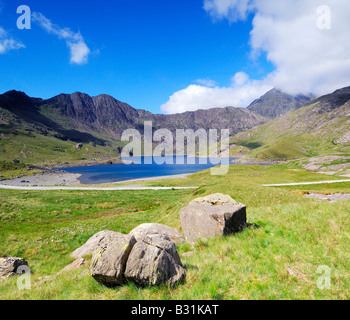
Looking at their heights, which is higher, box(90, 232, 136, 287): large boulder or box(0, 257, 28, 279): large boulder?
box(90, 232, 136, 287): large boulder

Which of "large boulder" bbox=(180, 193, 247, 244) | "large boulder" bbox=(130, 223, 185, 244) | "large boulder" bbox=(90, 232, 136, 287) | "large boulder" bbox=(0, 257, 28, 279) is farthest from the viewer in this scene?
"large boulder" bbox=(130, 223, 185, 244)

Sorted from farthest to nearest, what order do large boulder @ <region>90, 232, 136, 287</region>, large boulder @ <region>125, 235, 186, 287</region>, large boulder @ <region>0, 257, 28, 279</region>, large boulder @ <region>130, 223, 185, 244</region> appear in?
large boulder @ <region>130, 223, 185, 244</region> < large boulder @ <region>0, 257, 28, 279</region> < large boulder @ <region>90, 232, 136, 287</region> < large boulder @ <region>125, 235, 186, 287</region>

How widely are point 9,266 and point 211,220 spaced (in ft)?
45.7

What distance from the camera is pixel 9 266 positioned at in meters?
12.5

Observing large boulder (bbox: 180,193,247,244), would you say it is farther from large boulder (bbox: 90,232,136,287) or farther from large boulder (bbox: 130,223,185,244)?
large boulder (bbox: 90,232,136,287)

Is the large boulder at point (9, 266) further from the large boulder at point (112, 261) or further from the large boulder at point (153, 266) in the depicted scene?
the large boulder at point (153, 266)

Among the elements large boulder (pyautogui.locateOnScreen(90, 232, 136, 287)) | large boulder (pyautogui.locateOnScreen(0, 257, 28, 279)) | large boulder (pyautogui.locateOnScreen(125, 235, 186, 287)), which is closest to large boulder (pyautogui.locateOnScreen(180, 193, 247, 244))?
large boulder (pyautogui.locateOnScreen(125, 235, 186, 287))

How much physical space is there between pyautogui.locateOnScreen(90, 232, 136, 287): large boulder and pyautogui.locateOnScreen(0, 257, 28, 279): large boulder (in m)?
10.5

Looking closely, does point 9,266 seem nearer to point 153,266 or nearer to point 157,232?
point 157,232

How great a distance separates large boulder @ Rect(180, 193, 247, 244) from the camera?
10.5 meters

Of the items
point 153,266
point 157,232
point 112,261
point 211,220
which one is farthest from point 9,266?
point 211,220

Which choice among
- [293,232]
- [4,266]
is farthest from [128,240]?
[4,266]
